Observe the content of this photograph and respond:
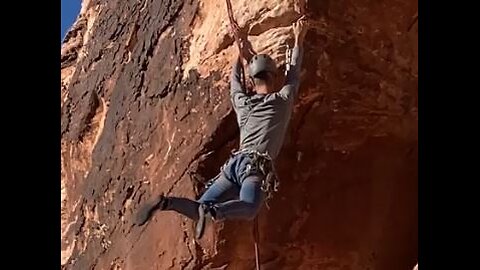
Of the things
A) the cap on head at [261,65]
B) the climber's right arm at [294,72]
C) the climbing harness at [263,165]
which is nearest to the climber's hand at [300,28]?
the climber's right arm at [294,72]

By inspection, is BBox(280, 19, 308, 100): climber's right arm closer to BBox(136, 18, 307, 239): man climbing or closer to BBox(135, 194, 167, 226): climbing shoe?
BBox(136, 18, 307, 239): man climbing

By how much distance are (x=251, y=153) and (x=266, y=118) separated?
18 cm

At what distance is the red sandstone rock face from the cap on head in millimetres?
251

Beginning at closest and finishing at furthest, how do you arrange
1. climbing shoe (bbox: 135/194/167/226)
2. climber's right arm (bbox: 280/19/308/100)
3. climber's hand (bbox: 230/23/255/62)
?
climbing shoe (bbox: 135/194/167/226) < climber's right arm (bbox: 280/19/308/100) < climber's hand (bbox: 230/23/255/62)

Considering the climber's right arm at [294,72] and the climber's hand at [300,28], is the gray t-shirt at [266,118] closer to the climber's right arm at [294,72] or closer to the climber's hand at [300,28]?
the climber's right arm at [294,72]

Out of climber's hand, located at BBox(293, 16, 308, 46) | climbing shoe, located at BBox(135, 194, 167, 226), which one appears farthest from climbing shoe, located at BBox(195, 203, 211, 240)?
climber's hand, located at BBox(293, 16, 308, 46)

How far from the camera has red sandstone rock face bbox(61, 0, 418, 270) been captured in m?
5.13

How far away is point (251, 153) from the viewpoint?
A: 4648 mm

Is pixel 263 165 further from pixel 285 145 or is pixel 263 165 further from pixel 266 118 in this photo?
pixel 285 145

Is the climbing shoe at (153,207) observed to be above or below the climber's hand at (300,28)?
below

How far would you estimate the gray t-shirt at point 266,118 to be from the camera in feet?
15.4
